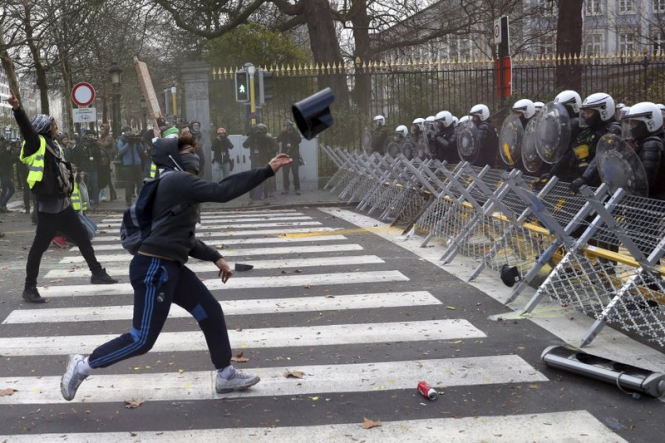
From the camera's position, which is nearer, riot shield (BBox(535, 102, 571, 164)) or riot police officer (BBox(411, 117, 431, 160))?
riot shield (BBox(535, 102, 571, 164))

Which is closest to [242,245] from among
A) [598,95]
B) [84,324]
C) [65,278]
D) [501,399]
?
[65,278]

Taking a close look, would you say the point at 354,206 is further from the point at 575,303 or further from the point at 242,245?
the point at 575,303

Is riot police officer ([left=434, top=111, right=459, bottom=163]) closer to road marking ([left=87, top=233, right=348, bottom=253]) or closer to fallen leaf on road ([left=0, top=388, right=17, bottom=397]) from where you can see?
road marking ([left=87, top=233, right=348, bottom=253])

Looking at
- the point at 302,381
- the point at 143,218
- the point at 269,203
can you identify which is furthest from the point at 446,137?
the point at 143,218

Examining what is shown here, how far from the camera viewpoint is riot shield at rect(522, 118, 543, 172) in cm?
978

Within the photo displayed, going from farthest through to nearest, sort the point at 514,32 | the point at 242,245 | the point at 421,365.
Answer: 1. the point at 514,32
2. the point at 242,245
3. the point at 421,365

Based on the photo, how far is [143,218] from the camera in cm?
512

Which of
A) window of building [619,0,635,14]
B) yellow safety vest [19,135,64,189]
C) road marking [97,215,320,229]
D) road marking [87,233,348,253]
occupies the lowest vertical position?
road marking [97,215,320,229]

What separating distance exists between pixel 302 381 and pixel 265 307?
2.44 m

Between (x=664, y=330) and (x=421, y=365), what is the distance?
1.76 meters

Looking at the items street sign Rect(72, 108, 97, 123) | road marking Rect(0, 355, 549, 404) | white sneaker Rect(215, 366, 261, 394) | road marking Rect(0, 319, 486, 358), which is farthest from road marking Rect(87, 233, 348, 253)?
street sign Rect(72, 108, 97, 123)

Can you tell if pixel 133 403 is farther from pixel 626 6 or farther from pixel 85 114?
pixel 626 6

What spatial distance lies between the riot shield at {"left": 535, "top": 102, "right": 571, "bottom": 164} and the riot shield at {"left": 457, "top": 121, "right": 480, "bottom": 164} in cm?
302

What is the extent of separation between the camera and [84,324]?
752 centimetres
